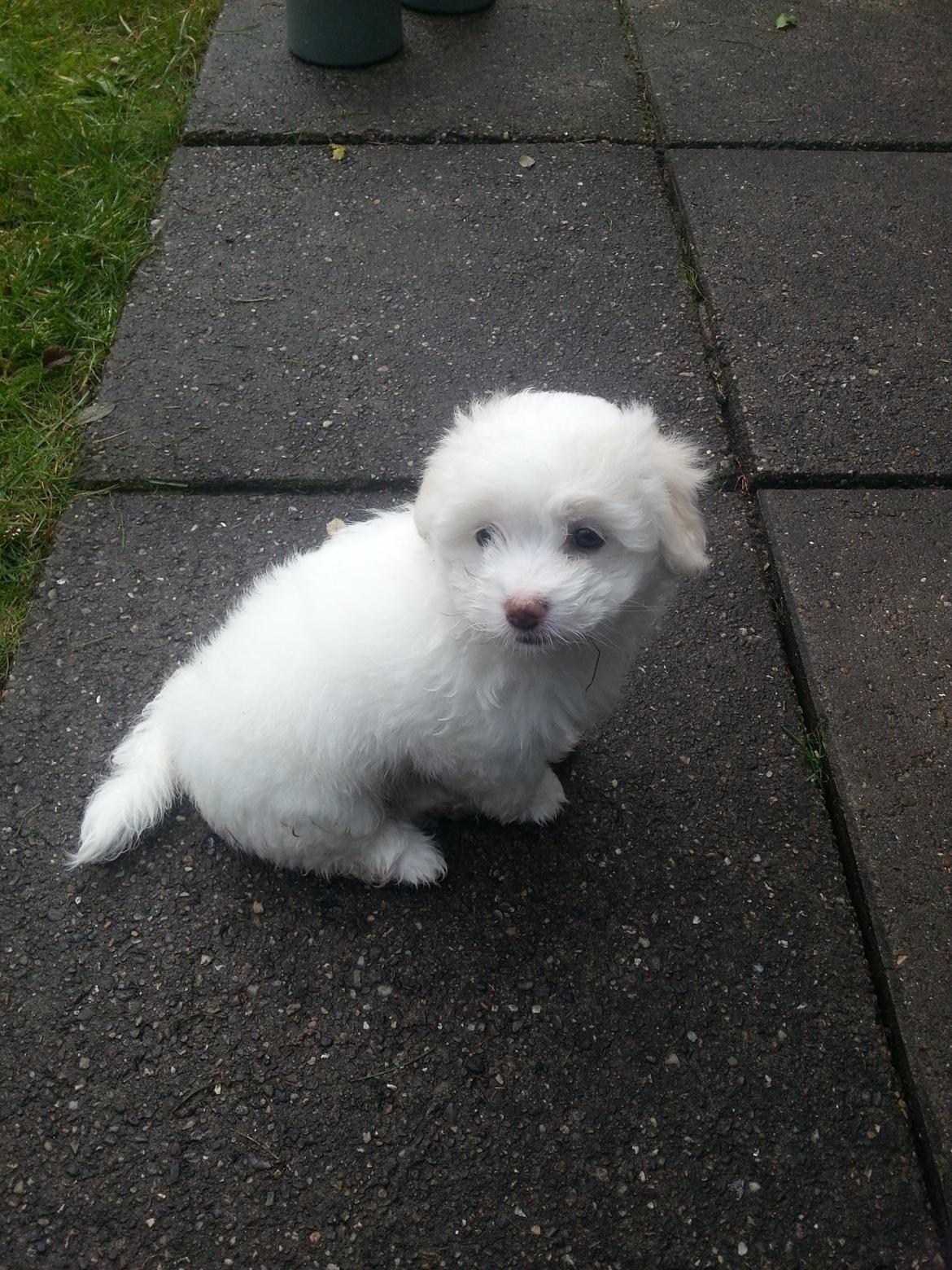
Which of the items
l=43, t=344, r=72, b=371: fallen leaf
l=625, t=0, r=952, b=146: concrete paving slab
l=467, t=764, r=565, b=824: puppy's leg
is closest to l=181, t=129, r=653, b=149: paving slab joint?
l=625, t=0, r=952, b=146: concrete paving slab

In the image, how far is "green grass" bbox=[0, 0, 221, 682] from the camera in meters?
3.12

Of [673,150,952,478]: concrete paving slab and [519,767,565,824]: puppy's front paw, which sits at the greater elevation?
[673,150,952,478]: concrete paving slab

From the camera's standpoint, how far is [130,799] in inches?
89.4

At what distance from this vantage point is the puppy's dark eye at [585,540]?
173 cm

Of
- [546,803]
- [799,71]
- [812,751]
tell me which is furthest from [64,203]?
[812,751]

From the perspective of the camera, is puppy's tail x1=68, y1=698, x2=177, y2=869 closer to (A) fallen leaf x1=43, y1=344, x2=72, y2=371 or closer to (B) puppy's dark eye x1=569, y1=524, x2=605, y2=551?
(B) puppy's dark eye x1=569, y1=524, x2=605, y2=551

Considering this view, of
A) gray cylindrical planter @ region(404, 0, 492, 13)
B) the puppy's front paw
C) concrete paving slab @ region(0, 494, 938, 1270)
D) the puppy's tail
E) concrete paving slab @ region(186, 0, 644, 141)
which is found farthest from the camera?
gray cylindrical planter @ region(404, 0, 492, 13)

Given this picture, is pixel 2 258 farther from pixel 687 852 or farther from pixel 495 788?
pixel 687 852

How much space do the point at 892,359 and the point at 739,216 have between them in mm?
1021

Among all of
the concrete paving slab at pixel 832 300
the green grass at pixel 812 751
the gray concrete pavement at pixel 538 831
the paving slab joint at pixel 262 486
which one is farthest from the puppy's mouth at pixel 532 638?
the concrete paving slab at pixel 832 300

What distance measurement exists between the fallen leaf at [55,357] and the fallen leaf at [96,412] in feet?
0.83

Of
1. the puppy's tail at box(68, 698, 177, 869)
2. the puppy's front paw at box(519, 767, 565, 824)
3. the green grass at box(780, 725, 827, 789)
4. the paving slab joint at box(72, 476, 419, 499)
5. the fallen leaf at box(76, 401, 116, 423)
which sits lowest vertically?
the green grass at box(780, 725, 827, 789)

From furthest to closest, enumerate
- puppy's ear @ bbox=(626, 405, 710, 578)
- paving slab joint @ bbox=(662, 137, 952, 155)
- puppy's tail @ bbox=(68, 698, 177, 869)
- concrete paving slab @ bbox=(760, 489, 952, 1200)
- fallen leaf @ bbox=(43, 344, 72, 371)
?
paving slab joint @ bbox=(662, 137, 952, 155)
fallen leaf @ bbox=(43, 344, 72, 371)
puppy's tail @ bbox=(68, 698, 177, 869)
concrete paving slab @ bbox=(760, 489, 952, 1200)
puppy's ear @ bbox=(626, 405, 710, 578)

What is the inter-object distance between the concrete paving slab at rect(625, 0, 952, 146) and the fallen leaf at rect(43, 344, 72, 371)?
113 inches
